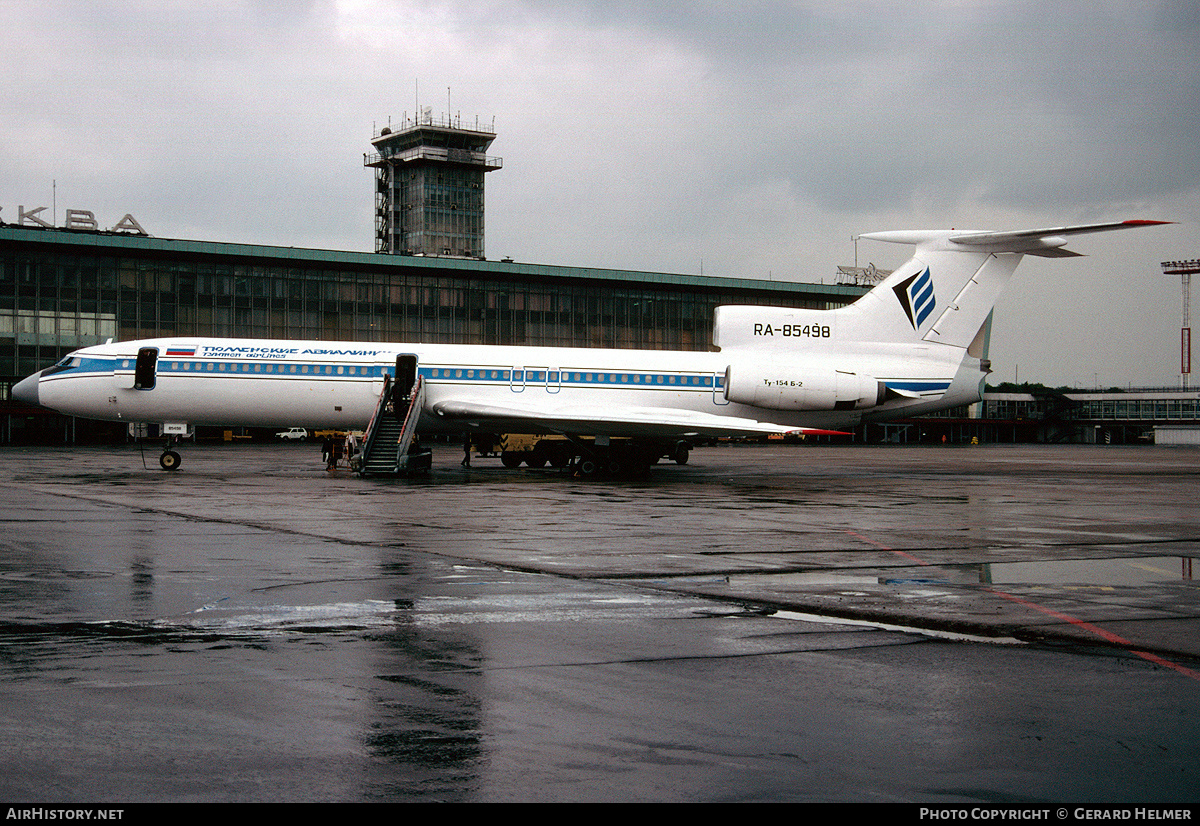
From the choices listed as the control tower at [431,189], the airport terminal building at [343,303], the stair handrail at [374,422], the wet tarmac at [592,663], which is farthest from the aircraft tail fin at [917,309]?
the control tower at [431,189]

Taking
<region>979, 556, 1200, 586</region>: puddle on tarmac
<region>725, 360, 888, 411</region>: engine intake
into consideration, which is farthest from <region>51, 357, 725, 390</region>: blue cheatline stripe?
<region>979, 556, 1200, 586</region>: puddle on tarmac

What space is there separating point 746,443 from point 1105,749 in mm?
85625

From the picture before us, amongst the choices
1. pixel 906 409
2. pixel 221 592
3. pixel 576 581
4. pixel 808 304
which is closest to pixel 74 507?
pixel 221 592

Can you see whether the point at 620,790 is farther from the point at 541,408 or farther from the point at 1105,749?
the point at 541,408

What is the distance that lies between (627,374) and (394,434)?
7.62m

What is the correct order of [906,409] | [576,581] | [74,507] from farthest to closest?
[906,409], [74,507], [576,581]

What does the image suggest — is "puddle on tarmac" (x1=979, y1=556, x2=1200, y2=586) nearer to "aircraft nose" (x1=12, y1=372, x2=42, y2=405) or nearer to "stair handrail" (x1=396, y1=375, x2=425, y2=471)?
"stair handrail" (x1=396, y1=375, x2=425, y2=471)

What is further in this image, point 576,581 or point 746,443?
point 746,443

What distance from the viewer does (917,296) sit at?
34469mm

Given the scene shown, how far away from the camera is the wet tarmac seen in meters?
5.25

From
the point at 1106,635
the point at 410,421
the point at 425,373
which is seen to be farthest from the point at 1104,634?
the point at 425,373

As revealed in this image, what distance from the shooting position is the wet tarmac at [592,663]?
17.2 ft
